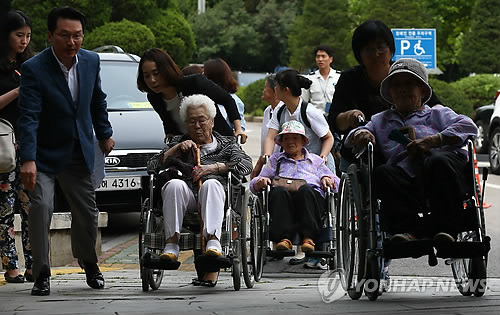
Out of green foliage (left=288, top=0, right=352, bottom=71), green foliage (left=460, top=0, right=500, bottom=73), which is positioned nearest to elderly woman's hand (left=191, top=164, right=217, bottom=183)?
green foliage (left=460, top=0, right=500, bottom=73)

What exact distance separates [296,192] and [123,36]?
28.6m

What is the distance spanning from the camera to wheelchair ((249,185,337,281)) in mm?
8766

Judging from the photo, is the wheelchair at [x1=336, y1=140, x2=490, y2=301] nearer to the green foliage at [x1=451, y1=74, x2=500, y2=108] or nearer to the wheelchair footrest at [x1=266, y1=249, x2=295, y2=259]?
the wheelchair footrest at [x1=266, y1=249, x2=295, y2=259]

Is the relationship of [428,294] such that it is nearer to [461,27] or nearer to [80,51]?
[80,51]

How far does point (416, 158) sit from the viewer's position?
686 cm

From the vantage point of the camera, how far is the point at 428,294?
285 inches

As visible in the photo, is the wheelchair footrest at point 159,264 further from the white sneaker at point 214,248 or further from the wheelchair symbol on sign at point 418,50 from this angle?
the wheelchair symbol on sign at point 418,50

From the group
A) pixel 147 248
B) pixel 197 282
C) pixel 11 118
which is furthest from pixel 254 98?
pixel 147 248

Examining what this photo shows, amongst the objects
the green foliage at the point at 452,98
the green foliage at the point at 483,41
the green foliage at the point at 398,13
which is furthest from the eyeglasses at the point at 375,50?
the green foliage at the point at 483,41

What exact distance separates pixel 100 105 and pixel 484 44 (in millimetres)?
50212

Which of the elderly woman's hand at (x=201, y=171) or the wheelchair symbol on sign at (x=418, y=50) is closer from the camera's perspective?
the elderly woman's hand at (x=201, y=171)

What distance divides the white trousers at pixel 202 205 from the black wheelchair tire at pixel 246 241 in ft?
0.69

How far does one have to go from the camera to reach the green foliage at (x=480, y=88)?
38722mm

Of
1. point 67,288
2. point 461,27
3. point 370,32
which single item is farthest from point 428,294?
point 461,27
